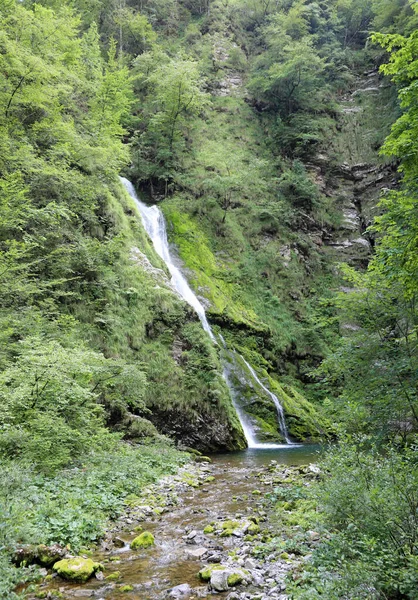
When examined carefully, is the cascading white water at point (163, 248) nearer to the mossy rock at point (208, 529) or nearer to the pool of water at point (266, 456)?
the pool of water at point (266, 456)

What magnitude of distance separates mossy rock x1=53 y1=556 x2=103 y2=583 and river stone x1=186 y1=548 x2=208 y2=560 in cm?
113

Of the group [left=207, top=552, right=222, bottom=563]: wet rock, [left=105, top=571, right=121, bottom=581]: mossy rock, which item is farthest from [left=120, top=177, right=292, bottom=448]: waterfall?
[left=105, top=571, right=121, bottom=581]: mossy rock

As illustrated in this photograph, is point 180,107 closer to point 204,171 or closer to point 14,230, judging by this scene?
point 204,171

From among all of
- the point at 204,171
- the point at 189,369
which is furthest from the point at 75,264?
the point at 204,171

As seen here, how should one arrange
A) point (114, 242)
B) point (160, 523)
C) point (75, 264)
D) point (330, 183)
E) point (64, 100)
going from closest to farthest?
point (160, 523)
point (75, 264)
point (114, 242)
point (64, 100)
point (330, 183)

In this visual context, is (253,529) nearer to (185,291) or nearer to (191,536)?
(191,536)

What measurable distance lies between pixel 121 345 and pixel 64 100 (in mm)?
10723

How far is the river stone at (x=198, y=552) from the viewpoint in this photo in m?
4.90

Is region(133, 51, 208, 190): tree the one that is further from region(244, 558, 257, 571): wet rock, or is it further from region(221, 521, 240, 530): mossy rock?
region(244, 558, 257, 571): wet rock

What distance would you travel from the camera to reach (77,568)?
14.0 ft

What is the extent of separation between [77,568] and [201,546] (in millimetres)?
1689

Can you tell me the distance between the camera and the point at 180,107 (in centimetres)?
2614

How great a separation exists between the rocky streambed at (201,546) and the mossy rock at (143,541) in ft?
0.04

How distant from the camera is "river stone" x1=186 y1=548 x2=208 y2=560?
490 centimetres
